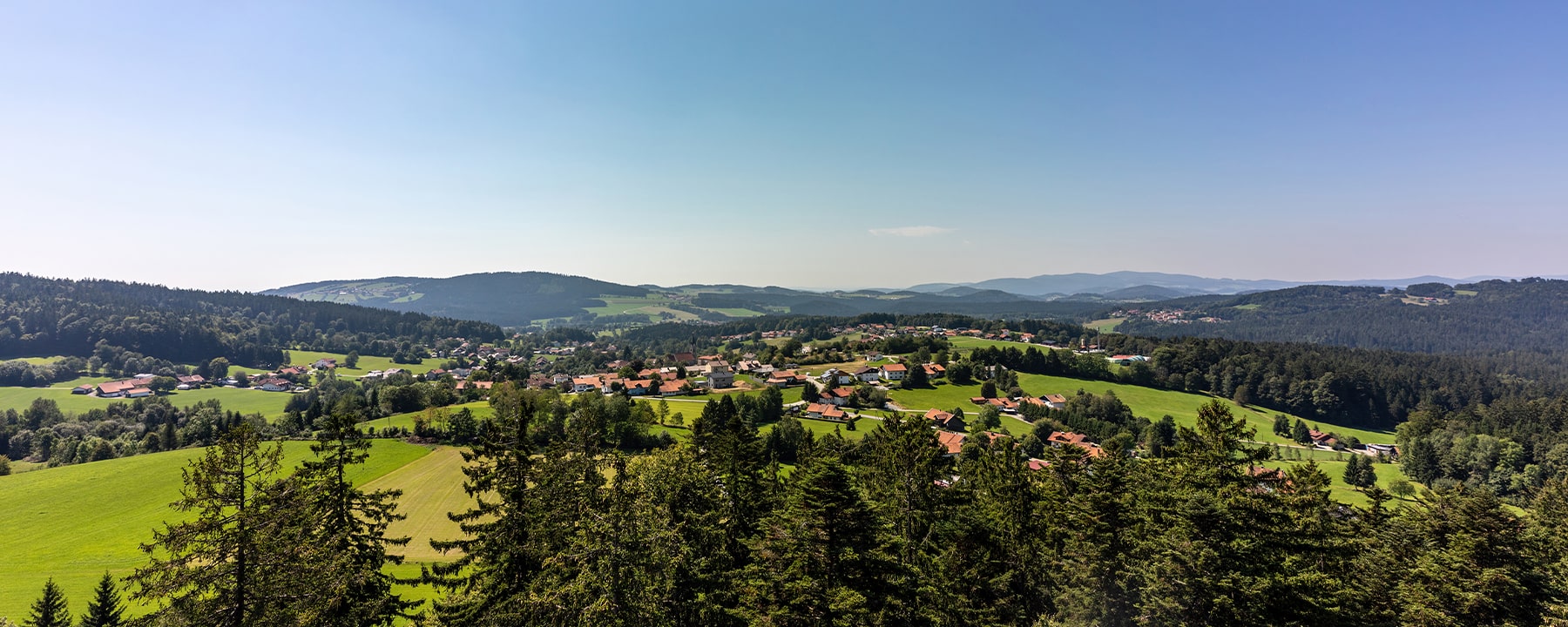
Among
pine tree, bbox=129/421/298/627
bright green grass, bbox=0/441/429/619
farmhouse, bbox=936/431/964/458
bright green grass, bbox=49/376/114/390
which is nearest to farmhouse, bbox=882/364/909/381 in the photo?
farmhouse, bbox=936/431/964/458

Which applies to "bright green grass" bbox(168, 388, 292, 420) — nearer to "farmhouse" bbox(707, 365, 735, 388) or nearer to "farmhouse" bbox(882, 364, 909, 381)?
"farmhouse" bbox(707, 365, 735, 388)

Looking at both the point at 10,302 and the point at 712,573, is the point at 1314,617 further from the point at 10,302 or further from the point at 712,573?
the point at 10,302

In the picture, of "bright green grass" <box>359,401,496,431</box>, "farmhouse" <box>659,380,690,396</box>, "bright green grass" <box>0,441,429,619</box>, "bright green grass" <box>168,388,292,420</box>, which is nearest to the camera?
"bright green grass" <box>0,441,429,619</box>

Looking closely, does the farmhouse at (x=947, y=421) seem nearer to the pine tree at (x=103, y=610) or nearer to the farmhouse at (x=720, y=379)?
the farmhouse at (x=720, y=379)

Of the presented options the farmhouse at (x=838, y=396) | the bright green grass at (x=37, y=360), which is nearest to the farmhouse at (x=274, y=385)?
the bright green grass at (x=37, y=360)

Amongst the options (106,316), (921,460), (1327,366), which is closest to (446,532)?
(921,460)

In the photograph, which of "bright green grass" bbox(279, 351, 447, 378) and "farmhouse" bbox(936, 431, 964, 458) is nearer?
"farmhouse" bbox(936, 431, 964, 458)
